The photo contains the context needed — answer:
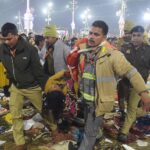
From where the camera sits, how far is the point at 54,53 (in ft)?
25.9

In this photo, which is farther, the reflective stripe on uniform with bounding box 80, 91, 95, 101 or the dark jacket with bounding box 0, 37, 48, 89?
the dark jacket with bounding box 0, 37, 48, 89

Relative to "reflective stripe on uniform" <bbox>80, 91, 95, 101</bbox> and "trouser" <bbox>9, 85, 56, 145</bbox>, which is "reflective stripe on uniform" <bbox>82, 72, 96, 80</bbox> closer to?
"reflective stripe on uniform" <bbox>80, 91, 95, 101</bbox>

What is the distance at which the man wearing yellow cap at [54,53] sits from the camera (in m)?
7.89

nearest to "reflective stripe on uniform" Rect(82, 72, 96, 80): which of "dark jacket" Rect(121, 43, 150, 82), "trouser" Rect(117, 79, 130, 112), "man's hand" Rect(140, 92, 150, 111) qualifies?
"man's hand" Rect(140, 92, 150, 111)

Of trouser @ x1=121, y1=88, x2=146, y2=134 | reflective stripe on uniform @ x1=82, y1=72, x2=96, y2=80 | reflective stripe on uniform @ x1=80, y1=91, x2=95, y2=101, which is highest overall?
reflective stripe on uniform @ x1=82, y1=72, x2=96, y2=80

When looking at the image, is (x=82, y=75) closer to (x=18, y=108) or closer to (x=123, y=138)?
(x=18, y=108)

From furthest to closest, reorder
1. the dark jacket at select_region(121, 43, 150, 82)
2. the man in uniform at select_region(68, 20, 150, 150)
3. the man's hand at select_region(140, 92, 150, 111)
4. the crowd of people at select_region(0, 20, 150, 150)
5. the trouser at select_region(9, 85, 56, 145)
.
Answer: the dark jacket at select_region(121, 43, 150, 82), the trouser at select_region(9, 85, 56, 145), the crowd of people at select_region(0, 20, 150, 150), the man in uniform at select_region(68, 20, 150, 150), the man's hand at select_region(140, 92, 150, 111)

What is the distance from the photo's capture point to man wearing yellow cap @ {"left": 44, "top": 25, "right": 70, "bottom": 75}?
7891mm

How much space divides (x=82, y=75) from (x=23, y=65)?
1.30m

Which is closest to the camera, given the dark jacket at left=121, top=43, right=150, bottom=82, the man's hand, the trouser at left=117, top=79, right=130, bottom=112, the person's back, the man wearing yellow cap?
the man's hand

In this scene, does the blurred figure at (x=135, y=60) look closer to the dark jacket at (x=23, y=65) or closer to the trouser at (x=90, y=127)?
the dark jacket at (x=23, y=65)

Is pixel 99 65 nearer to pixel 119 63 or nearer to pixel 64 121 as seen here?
pixel 119 63

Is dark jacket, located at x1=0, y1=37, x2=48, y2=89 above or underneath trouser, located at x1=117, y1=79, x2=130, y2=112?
above

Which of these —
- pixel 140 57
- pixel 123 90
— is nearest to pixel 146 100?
pixel 140 57
